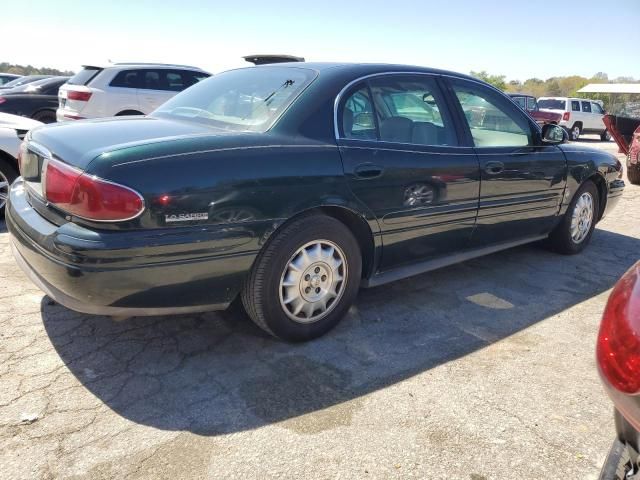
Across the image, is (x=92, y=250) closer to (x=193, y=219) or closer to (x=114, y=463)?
(x=193, y=219)

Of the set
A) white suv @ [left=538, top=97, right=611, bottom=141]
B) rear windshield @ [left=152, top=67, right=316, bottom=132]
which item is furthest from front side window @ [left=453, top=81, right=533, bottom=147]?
white suv @ [left=538, top=97, right=611, bottom=141]

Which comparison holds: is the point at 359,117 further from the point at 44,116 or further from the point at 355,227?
the point at 44,116

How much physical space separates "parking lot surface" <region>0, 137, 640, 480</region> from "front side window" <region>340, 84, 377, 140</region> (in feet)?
3.91

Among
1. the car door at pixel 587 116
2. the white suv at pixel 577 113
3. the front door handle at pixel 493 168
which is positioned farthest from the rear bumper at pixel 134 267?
the car door at pixel 587 116

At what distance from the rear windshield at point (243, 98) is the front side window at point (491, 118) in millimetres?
1316

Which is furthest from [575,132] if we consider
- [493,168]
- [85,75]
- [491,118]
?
[493,168]

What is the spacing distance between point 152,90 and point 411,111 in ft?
23.1

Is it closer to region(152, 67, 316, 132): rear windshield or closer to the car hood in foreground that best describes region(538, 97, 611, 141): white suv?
the car hood in foreground

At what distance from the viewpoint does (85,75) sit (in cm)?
922

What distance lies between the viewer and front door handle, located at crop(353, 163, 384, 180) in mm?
3006

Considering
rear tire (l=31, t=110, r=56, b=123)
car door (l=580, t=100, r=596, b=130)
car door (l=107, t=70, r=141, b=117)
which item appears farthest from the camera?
car door (l=580, t=100, r=596, b=130)

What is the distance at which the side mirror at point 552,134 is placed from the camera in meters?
4.27

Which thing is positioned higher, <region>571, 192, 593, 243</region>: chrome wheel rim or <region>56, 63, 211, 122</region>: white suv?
<region>56, 63, 211, 122</region>: white suv

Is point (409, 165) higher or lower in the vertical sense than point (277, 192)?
higher
